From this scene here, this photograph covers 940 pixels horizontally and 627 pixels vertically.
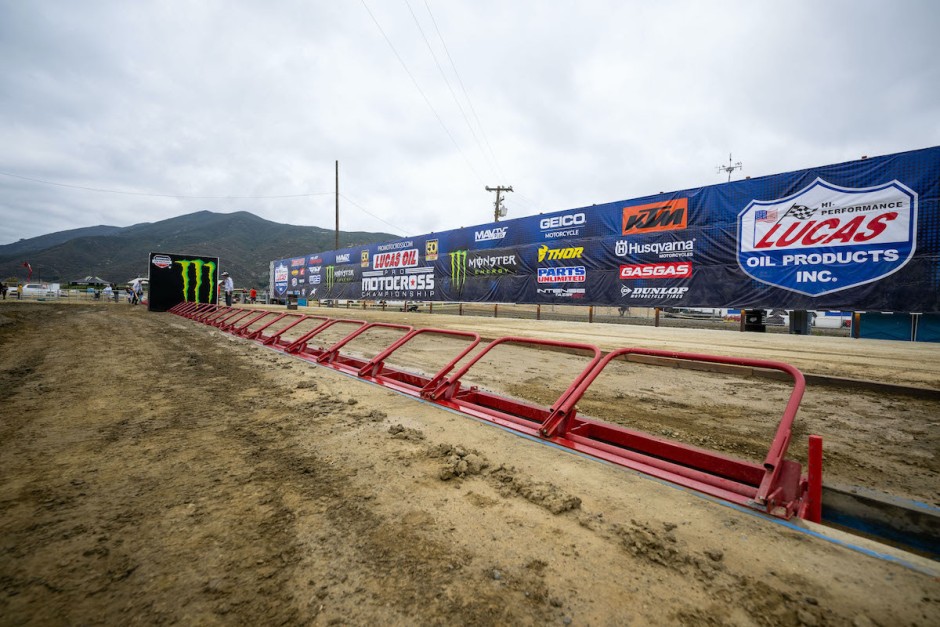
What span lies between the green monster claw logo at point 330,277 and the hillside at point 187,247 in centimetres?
6909

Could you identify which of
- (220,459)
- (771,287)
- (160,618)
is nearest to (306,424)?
(220,459)

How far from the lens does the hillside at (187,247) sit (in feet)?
282

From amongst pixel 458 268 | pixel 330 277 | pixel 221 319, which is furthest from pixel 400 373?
pixel 330 277

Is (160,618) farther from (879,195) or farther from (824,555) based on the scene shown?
(879,195)

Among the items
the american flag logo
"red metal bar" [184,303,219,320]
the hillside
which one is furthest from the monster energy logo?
the hillside

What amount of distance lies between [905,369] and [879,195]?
528 cm

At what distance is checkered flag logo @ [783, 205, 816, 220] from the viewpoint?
27.9ft

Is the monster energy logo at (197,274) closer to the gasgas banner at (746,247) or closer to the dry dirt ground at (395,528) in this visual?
the gasgas banner at (746,247)

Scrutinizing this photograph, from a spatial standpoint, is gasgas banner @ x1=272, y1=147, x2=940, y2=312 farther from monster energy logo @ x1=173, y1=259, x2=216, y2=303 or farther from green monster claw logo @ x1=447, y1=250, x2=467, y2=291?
monster energy logo @ x1=173, y1=259, x2=216, y2=303

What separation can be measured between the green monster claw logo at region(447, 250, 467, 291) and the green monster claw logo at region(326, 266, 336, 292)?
1083cm

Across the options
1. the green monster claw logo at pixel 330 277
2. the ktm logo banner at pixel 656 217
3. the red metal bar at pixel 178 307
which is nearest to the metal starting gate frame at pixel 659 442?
the ktm logo banner at pixel 656 217

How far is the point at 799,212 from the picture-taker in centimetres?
861

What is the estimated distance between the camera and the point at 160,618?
1.10 m

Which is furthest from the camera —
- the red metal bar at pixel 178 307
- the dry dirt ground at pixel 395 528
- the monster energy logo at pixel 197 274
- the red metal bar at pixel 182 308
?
the monster energy logo at pixel 197 274
